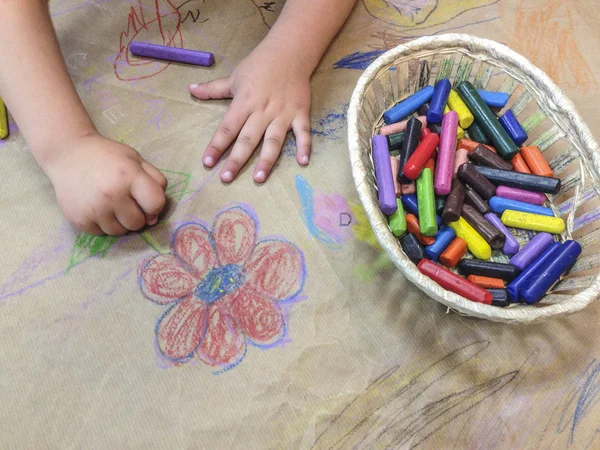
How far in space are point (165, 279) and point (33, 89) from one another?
322 millimetres

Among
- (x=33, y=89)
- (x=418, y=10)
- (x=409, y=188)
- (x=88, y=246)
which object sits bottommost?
(x=88, y=246)

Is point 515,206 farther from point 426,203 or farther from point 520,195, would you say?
point 426,203

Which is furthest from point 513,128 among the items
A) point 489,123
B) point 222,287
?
point 222,287

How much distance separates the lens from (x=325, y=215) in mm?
679

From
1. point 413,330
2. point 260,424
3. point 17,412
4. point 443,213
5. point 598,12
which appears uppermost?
point 598,12

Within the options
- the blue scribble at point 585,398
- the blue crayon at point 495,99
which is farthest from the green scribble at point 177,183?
the blue scribble at point 585,398

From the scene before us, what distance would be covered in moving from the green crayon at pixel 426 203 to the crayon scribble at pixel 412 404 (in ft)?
0.54

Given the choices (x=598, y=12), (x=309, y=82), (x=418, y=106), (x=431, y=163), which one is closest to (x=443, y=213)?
(x=431, y=163)

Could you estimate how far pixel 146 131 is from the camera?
2.42ft

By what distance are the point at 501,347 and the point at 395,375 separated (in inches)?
5.8

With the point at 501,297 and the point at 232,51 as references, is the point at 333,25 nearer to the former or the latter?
the point at 232,51

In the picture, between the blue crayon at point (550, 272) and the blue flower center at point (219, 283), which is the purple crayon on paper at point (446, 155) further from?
the blue flower center at point (219, 283)

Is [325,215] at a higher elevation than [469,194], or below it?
below

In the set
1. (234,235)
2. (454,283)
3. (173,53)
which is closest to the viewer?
(454,283)
